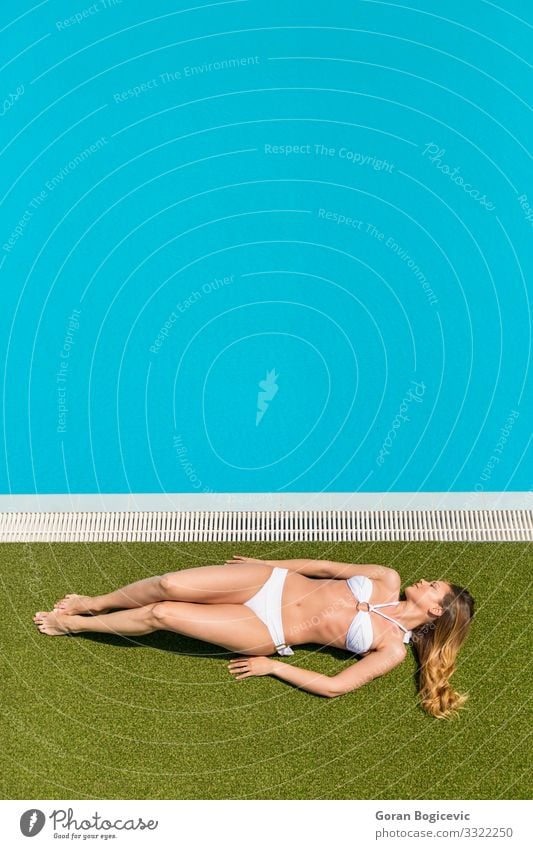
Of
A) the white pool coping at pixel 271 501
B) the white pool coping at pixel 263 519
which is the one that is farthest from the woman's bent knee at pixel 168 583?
the white pool coping at pixel 271 501

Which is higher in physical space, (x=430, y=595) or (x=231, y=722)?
(x=430, y=595)

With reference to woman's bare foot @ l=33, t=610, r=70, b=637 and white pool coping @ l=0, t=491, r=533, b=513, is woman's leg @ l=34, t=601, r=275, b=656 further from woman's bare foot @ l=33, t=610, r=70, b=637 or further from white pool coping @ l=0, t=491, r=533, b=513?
white pool coping @ l=0, t=491, r=533, b=513

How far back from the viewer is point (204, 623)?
2.93 meters

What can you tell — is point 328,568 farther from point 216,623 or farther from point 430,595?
point 216,623

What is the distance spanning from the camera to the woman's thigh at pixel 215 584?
2949 millimetres

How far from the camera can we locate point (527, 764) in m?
2.99

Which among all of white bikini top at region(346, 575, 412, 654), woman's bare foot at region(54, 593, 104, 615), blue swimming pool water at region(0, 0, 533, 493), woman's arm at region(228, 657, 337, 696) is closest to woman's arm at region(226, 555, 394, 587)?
white bikini top at region(346, 575, 412, 654)

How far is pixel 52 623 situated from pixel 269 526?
1.14m

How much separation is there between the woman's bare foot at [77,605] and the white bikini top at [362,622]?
1166mm

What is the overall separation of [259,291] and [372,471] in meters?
1.22

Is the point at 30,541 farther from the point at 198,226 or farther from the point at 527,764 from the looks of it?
the point at 527,764

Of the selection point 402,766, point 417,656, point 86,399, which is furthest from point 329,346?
point 402,766

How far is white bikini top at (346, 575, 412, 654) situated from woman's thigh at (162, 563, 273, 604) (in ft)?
1.30

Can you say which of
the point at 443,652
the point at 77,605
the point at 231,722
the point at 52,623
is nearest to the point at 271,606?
the point at 231,722
